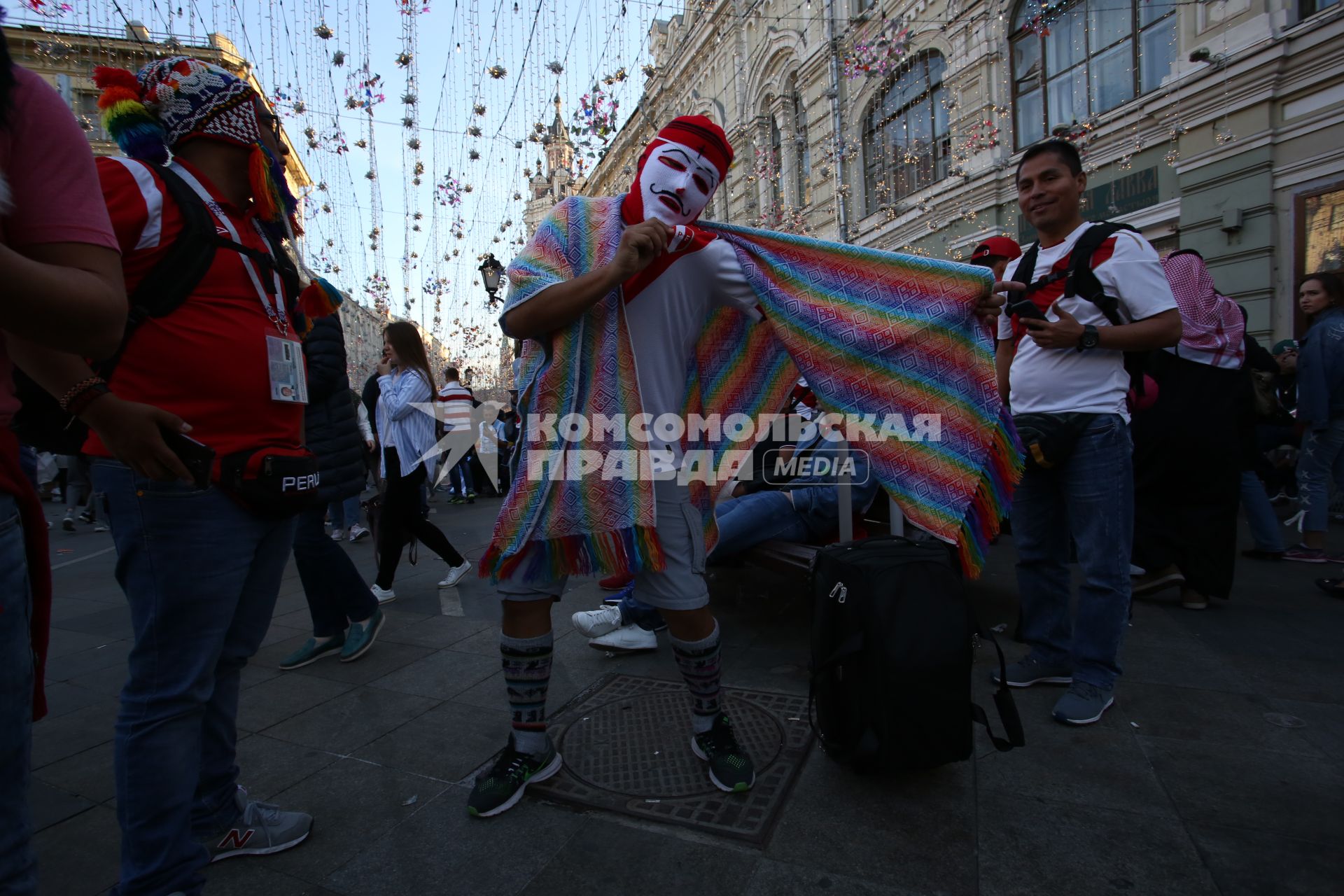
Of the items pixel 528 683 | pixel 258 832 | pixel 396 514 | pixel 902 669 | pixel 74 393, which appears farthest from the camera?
pixel 396 514

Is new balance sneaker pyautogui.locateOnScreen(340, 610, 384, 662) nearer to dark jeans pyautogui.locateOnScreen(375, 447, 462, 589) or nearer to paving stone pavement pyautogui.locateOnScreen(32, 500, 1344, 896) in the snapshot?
paving stone pavement pyautogui.locateOnScreen(32, 500, 1344, 896)

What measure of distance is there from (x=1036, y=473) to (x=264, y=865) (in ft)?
9.21

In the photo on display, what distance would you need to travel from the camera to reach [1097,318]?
243cm

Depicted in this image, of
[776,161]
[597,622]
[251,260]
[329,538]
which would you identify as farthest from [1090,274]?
[776,161]

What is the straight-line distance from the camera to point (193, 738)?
1.54 m

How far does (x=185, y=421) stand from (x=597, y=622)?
2197mm

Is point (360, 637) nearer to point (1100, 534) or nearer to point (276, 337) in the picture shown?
point (276, 337)

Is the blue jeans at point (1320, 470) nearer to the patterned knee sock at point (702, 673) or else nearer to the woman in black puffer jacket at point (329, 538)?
the patterned knee sock at point (702, 673)

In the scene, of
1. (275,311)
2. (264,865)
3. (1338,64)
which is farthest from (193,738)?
(1338,64)

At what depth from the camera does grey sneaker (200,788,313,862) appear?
179cm

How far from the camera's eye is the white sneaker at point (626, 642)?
3.17 meters

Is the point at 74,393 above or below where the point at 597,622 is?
above

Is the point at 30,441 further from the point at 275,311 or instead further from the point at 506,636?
the point at 506,636

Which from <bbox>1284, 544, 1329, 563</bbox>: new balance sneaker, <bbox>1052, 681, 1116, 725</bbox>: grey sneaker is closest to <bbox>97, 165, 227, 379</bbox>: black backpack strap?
<bbox>1052, 681, 1116, 725</bbox>: grey sneaker
